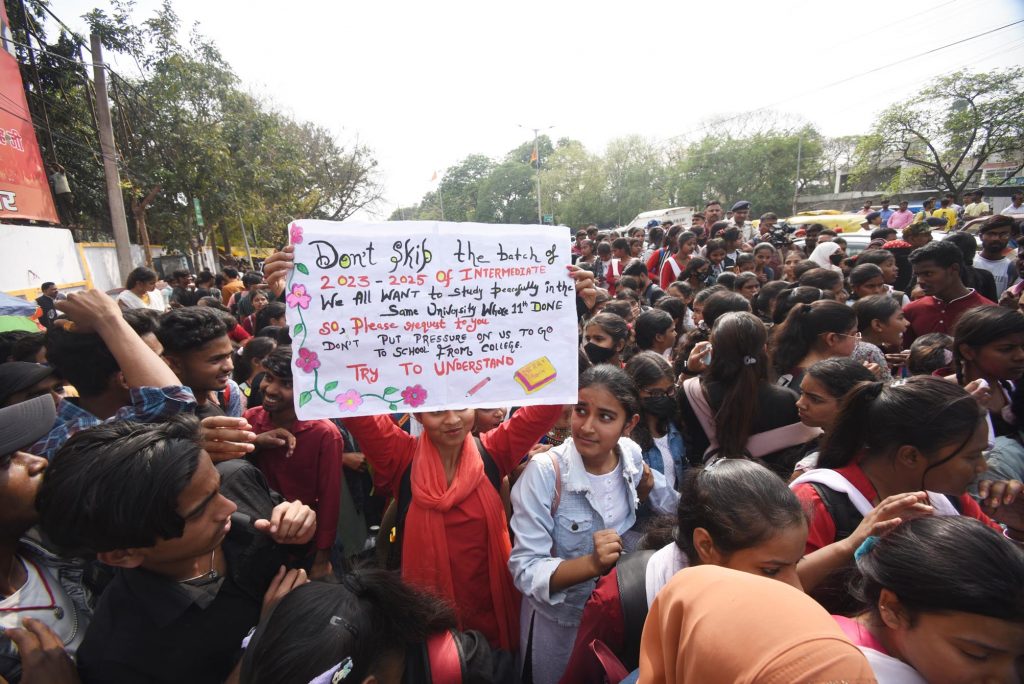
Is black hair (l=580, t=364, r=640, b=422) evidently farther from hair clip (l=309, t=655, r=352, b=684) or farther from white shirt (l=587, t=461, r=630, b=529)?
hair clip (l=309, t=655, r=352, b=684)

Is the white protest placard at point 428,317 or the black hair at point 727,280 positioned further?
the black hair at point 727,280

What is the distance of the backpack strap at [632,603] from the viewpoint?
1.43 m

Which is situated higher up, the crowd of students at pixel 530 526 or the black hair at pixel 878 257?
the black hair at pixel 878 257

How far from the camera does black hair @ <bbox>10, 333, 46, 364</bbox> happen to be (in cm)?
314

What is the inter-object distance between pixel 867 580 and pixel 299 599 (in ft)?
4.78

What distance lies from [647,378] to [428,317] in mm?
1402

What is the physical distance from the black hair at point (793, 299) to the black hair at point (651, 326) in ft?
2.90

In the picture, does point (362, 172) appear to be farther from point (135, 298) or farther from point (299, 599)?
point (299, 599)

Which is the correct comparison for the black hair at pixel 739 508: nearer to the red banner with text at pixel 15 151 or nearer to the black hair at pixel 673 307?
the black hair at pixel 673 307

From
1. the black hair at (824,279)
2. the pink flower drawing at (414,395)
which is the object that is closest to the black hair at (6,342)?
the pink flower drawing at (414,395)

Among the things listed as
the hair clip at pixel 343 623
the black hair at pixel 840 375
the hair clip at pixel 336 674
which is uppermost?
the black hair at pixel 840 375

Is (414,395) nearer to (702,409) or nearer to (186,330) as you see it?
(186,330)

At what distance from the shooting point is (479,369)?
6.35 ft

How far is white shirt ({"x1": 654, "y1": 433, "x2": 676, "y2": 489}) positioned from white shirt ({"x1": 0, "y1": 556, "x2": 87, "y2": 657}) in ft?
8.01
